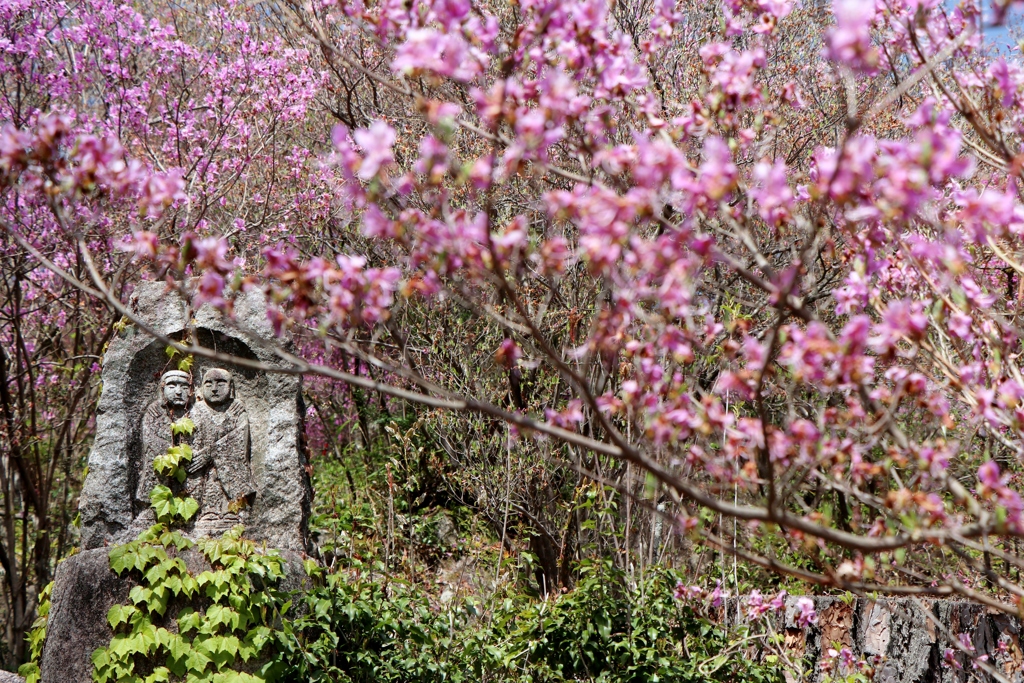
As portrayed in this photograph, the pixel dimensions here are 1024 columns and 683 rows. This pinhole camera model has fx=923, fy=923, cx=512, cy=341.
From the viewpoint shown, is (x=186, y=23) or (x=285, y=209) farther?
(x=186, y=23)

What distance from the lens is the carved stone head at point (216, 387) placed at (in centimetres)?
526

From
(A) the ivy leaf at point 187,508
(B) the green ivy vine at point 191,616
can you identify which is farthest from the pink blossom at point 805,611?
(A) the ivy leaf at point 187,508

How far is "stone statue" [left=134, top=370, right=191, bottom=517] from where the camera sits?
16.9 feet

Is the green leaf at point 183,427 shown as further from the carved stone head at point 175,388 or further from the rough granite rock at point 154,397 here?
the rough granite rock at point 154,397

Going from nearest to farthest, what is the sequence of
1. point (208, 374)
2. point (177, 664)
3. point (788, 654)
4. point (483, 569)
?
point (177, 664), point (788, 654), point (208, 374), point (483, 569)

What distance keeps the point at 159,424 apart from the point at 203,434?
0.27m

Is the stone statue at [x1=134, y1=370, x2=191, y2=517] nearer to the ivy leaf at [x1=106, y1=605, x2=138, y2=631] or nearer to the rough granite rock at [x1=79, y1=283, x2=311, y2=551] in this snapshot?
the rough granite rock at [x1=79, y1=283, x2=311, y2=551]

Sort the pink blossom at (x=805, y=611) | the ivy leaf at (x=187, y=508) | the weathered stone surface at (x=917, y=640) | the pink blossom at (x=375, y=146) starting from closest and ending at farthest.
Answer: the pink blossom at (x=375, y=146) < the pink blossom at (x=805, y=611) < the weathered stone surface at (x=917, y=640) < the ivy leaf at (x=187, y=508)

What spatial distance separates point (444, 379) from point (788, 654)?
275cm

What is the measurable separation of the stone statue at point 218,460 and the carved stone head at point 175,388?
89 millimetres

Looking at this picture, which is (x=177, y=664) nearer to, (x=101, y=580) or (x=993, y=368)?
(x=101, y=580)

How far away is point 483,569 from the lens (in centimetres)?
608

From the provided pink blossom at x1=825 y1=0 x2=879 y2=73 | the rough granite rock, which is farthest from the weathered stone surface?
pink blossom at x1=825 y1=0 x2=879 y2=73

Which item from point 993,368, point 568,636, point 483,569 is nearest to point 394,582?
point 568,636
